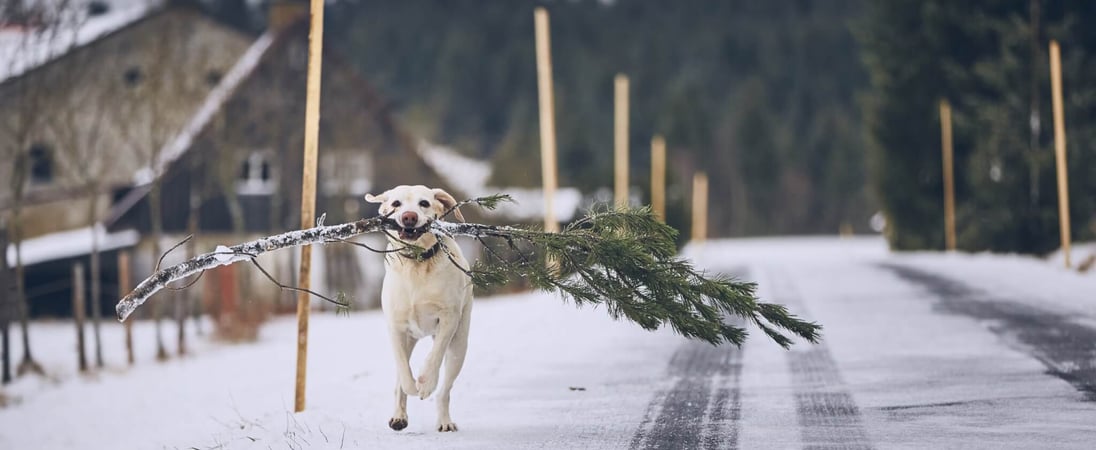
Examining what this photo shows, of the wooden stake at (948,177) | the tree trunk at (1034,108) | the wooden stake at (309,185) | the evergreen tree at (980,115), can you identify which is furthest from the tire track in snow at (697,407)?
the wooden stake at (948,177)

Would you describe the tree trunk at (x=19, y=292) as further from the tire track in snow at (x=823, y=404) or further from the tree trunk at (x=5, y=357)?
the tire track in snow at (x=823, y=404)

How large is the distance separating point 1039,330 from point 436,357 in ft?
26.6

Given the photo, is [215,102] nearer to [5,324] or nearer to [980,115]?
[5,324]

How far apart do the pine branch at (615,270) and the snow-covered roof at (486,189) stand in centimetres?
2210

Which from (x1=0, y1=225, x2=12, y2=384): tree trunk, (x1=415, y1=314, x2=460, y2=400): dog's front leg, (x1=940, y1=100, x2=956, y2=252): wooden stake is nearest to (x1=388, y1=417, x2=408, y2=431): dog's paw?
(x1=415, y1=314, x2=460, y2=400): dog's front leg

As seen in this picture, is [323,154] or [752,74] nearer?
[323,154]

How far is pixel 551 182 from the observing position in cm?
2536

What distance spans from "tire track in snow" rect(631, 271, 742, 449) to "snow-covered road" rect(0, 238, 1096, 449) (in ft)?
0.08

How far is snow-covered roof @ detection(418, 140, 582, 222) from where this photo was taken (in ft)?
133

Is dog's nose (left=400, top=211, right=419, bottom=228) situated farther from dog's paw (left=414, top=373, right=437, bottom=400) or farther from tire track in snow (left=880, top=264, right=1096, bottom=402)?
tire track in snow (left=880, top=264, right=1096, bottom=402)

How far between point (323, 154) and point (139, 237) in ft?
24.0

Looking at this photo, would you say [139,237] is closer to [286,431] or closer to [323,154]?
[323,154]

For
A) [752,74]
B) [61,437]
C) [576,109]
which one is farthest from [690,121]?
[61,437]

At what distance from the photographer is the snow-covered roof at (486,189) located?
133 ft
